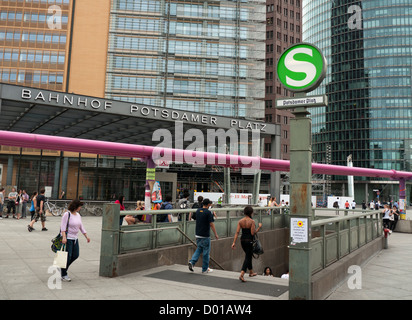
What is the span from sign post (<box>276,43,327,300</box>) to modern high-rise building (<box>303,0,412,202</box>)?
9383 centimetres

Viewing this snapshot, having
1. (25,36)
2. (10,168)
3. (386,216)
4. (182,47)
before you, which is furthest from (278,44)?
(386,216)

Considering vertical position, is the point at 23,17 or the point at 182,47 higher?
the point at 23,17

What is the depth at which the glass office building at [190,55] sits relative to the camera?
5434 centimetres

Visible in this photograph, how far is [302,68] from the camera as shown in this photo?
237 inches

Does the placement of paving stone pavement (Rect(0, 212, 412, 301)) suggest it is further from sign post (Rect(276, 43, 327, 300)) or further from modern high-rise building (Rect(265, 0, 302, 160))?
modern high-rise building (Rect(265, 0, 302, 160))

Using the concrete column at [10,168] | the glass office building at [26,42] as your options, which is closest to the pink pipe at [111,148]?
the concrete column at [10,168]

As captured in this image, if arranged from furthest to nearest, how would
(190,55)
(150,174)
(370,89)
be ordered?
(370,89)
(190,55)
(150,174)

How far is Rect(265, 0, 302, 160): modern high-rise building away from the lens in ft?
286

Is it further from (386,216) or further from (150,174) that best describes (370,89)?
(150,174)

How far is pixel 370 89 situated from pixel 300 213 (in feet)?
345

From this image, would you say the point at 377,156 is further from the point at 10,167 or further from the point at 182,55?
the point at 10,167

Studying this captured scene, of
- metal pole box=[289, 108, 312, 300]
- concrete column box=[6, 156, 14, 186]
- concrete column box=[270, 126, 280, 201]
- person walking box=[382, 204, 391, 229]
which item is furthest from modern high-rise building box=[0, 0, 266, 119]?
metal pole box=[289, 108, 312, 300]

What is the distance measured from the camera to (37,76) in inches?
2028

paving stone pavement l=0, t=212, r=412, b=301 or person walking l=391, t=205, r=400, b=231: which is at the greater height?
person walking l=391, t=205, r=400, b=231
